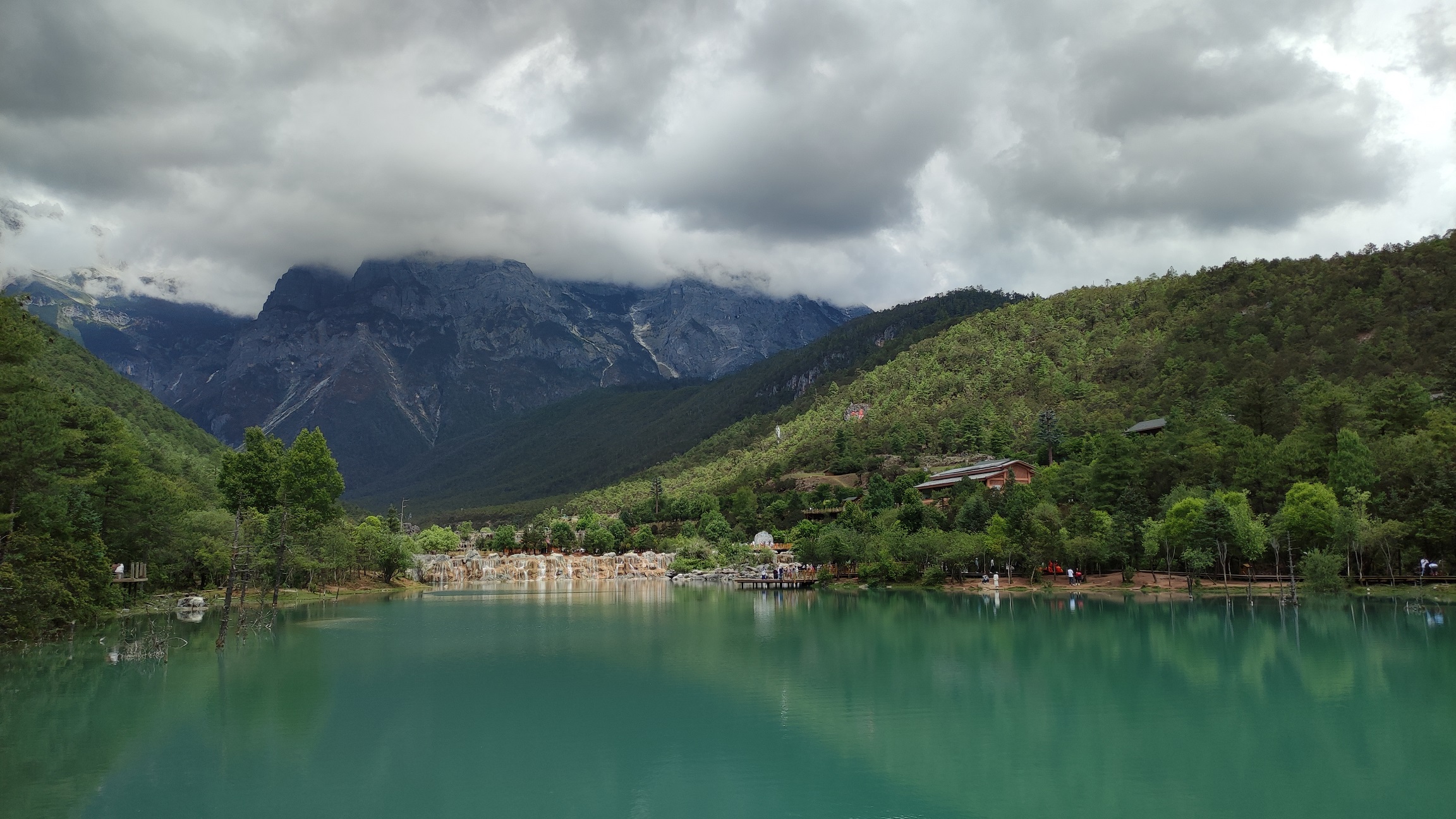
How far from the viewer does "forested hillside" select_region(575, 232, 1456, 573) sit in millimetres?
55906

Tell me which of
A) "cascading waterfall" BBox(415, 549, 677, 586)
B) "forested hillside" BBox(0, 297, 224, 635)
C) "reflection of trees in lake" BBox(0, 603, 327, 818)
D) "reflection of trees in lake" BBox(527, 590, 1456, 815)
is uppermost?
"forested hillside" BBox(0, 297, 224, 635)

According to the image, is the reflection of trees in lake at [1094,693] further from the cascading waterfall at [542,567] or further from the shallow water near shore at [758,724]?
the cascading waterfall at [542,567]

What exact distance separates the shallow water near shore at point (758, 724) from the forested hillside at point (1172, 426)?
15234 mm

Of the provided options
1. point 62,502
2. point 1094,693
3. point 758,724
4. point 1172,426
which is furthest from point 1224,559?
point 62,502

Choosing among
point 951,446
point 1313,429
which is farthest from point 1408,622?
point 951,446

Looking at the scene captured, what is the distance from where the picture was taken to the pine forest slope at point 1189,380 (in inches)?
2596

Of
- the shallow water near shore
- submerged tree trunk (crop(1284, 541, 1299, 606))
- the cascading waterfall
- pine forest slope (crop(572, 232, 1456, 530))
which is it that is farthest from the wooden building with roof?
the shallow water near shore

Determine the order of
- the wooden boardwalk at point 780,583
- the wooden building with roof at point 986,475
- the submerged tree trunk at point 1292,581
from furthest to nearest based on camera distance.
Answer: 1. the wooden building with roof at point 986,475
2. the wooden boardwalk at point 780,583
3. the submerged tree trunk at point 1292,581

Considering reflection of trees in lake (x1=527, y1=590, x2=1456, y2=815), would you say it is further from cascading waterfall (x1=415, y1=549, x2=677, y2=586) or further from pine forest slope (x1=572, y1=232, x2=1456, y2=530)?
cascading waterfall (x1=415, y1=549, x2=677, y2=586)

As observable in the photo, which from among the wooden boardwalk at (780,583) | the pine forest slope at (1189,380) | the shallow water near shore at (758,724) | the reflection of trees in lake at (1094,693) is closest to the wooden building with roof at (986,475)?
the pine forest slope at (1189,380)

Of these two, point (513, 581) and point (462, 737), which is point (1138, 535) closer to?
point (462, 737)

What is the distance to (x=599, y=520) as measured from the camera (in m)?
141

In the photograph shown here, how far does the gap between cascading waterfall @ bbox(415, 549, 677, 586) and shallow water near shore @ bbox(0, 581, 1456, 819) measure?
258 feet

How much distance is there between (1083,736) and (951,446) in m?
110
